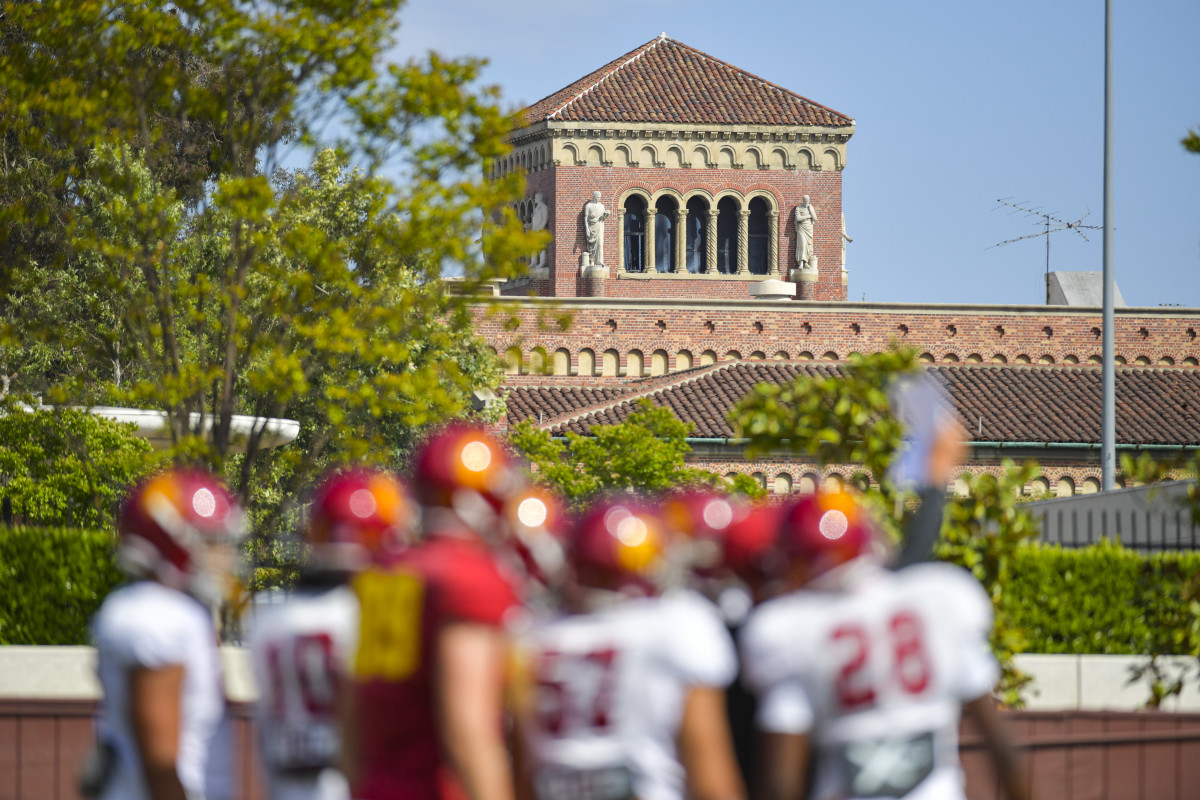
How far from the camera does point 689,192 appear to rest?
59469mm

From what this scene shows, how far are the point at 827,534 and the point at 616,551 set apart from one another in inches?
25.0

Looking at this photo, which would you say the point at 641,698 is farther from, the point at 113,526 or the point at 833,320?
the point at 833,320

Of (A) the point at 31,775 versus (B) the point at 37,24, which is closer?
(A) the point at 31,775

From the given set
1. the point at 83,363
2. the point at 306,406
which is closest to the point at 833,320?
the point at 306,406

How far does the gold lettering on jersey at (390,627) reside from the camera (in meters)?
3.83

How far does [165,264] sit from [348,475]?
1265cm

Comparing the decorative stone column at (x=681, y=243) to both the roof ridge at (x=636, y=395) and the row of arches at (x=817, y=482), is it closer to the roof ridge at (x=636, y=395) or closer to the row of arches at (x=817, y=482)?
the roof ridge at (x=636, y=395)

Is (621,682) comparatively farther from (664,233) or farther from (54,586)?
(664,233)

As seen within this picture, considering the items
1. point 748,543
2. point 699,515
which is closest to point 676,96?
point 699,515

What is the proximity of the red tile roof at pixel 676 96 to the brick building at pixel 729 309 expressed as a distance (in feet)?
0.29

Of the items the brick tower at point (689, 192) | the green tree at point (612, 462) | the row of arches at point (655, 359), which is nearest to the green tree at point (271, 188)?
the green tree at point (612, 462)

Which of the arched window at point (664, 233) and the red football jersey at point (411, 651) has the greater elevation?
the arched window at point (664, 233)

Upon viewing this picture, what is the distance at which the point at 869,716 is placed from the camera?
14.6 ft

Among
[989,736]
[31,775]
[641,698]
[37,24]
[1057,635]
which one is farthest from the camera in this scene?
[37,24]
